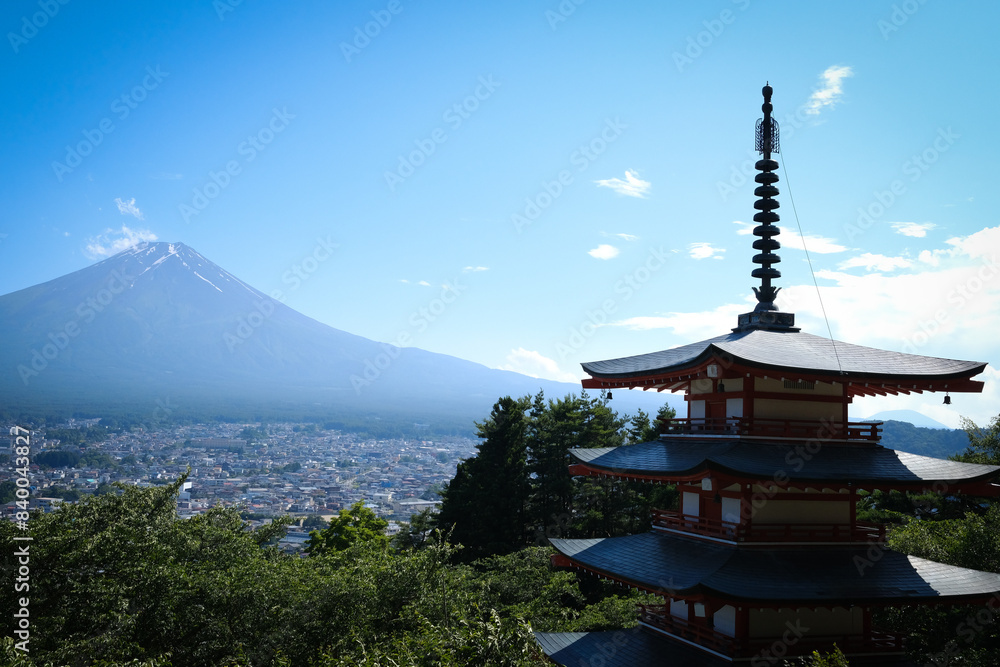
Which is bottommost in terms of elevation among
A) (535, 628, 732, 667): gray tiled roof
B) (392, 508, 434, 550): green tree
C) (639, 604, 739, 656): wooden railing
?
(392, 508, 434, 550): green tree

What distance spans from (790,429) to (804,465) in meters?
0.84

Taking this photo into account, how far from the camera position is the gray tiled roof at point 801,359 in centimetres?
1154

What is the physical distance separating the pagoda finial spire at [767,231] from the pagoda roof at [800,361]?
1.05ft

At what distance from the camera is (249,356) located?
588ft

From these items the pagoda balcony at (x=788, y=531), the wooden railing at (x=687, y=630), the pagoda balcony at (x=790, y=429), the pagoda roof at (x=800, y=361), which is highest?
the pagoda roof at (x=800, y=361)

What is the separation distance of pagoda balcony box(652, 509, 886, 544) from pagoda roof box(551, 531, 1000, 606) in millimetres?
174

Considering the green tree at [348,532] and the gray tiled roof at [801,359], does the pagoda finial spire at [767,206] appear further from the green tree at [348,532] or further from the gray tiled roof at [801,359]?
the green tree at [348,532]

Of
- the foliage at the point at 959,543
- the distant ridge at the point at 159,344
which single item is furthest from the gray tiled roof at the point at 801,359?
the distant ridge at the point at 159,344

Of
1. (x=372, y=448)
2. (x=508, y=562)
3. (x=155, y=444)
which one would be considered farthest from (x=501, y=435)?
(x=372, y=448)

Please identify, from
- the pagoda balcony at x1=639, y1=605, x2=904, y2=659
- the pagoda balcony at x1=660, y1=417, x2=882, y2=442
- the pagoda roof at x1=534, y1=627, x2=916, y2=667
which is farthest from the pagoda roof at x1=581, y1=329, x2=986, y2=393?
the pagoda roof at x1=534, y1=627, x2=916, y2=667

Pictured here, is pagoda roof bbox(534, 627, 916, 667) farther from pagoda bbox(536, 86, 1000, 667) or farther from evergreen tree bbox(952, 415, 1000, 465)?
evergreen tree bbox(952, 415, 1000, 465)

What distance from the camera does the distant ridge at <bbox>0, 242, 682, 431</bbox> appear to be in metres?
120

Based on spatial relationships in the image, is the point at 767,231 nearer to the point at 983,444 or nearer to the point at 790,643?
the point at 790,643

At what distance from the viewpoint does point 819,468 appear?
11.5 metres
